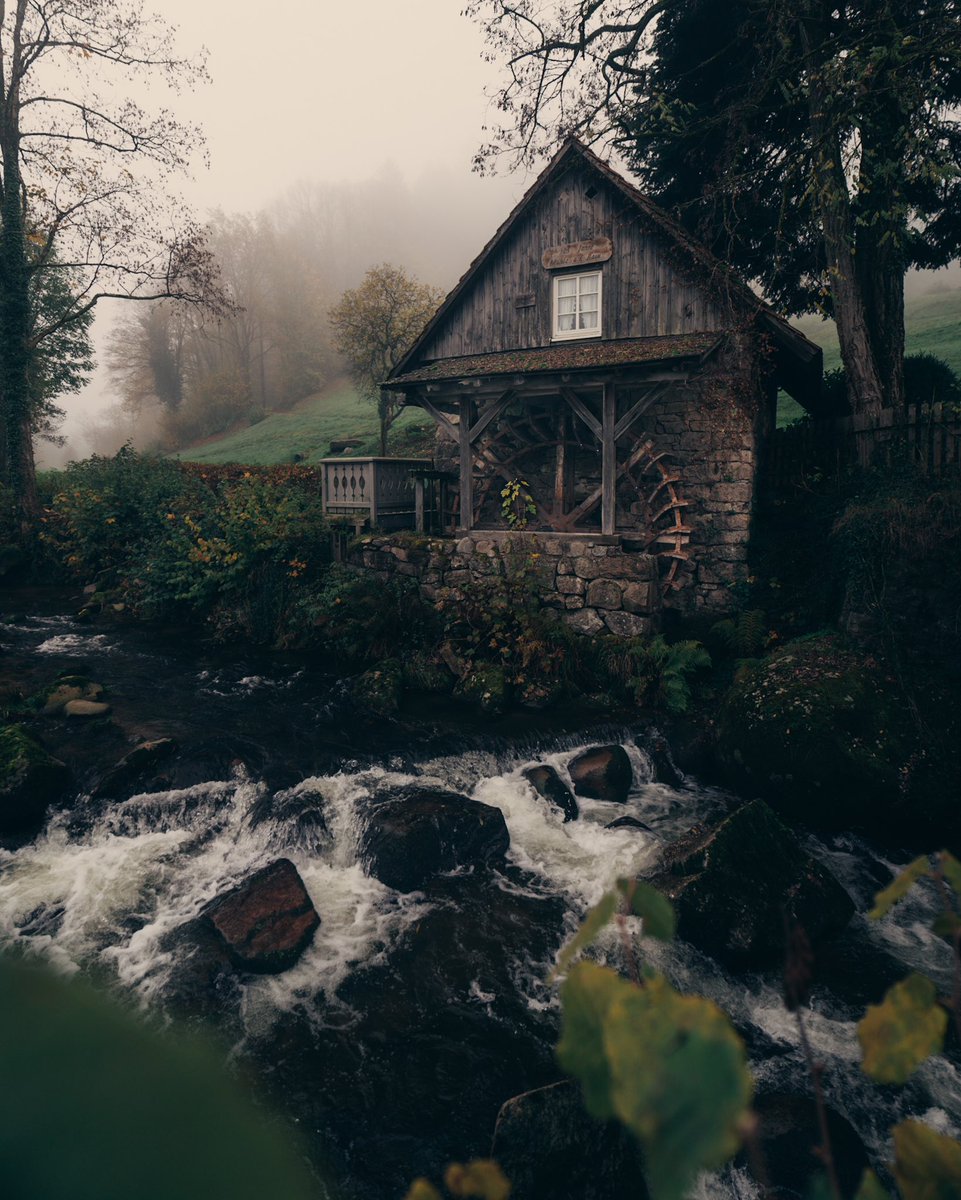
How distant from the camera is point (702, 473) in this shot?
1254cm

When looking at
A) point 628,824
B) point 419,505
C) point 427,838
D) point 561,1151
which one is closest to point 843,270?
point 419,505

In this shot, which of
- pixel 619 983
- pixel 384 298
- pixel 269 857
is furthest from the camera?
pixel 384 298

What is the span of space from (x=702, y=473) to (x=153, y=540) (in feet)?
38.7

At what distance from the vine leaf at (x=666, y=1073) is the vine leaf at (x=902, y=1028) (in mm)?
447

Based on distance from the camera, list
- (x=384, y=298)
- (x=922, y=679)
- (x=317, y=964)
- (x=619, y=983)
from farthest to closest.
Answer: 1. (x=384, y=298)
2. (x=922, y=679)
3. (x=317, y=964)
4. (x=619, y=983)

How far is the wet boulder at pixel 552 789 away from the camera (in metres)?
8.11

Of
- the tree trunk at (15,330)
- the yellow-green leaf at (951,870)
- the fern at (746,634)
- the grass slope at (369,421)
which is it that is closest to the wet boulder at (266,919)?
the yellow-green leaf at (951,870)

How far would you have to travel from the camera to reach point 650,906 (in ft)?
4.00

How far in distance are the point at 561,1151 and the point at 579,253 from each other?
517 inches

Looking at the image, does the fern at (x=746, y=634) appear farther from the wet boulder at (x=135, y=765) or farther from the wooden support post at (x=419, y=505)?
the wet boulder at (x=135, y=765)

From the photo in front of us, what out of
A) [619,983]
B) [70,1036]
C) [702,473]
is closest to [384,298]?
[702,473]

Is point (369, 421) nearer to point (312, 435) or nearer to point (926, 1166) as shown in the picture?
point (312, 435)

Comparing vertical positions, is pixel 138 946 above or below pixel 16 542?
below

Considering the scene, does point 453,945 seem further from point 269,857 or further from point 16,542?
point 16,542
